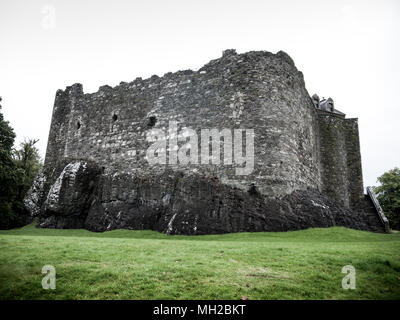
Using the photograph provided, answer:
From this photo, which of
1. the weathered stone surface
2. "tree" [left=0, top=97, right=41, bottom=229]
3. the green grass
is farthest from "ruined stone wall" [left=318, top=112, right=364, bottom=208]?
"tree" [left=0, top=97, right=41, bottom=229]

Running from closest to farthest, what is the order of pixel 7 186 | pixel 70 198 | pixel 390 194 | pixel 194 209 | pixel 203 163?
pixel 194 209 < pixel 203 163 < pixel 70 198 < pixel 7 186 < pixel 390 194

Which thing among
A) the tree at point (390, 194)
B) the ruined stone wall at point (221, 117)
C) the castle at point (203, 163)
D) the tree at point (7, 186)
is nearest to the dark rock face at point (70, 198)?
the castle at point (203, 163)

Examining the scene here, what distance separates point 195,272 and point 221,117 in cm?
1180

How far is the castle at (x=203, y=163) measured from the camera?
51.0 feet

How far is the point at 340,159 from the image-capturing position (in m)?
25.0

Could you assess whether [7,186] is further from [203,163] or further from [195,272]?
[195,272]

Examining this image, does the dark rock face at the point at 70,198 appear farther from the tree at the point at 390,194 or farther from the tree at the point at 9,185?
the tree at the point at 390,194

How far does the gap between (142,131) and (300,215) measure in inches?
441

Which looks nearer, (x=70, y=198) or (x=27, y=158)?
(x=70, y=198)

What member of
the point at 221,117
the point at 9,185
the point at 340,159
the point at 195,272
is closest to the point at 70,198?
the point at 9,185

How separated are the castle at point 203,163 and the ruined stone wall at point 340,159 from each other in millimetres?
126

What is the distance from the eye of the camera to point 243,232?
46.8 ft

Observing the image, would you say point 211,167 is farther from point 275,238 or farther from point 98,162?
point 98,162
